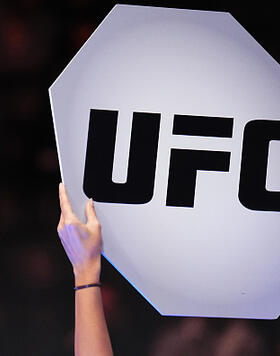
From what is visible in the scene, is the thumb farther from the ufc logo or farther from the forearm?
the forearm

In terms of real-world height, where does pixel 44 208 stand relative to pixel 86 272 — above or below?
above

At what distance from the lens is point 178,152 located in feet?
6.12

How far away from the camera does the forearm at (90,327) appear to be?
1445 millimetres

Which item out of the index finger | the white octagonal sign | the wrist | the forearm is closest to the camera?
the forearm

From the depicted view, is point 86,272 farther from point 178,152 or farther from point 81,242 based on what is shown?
point 178,152

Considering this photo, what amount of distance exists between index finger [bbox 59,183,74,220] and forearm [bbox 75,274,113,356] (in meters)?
0.25

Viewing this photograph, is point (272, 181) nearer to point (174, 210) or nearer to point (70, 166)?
point (174, 210)

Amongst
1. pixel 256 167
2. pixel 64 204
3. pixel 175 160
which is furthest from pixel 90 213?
pixel 256 167

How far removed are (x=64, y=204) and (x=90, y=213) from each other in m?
0.09

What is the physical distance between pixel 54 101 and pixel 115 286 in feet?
2.12

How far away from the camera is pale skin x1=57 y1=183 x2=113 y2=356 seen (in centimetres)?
146

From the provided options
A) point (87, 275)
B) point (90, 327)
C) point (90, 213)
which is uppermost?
point (90, 213)

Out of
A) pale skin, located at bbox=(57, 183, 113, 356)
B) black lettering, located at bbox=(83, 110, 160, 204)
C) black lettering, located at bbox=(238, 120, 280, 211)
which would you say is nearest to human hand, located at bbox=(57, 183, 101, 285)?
pale skin, located at bbox=(57, 183, 113, 356)

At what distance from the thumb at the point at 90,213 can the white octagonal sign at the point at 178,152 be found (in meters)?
0.03
